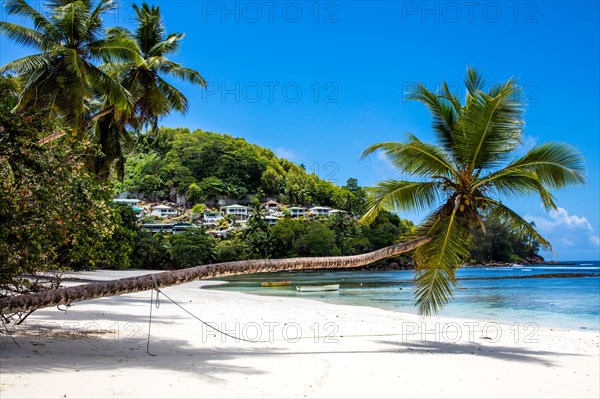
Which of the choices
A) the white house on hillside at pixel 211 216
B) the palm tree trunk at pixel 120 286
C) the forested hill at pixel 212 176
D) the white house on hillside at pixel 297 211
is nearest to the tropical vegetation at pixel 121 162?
the palm tree trunk at pixel 120 286

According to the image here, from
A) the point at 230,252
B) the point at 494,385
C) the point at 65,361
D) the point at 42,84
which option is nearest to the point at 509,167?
the point at 494,385

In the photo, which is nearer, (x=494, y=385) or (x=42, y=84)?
(x=494, y=385)

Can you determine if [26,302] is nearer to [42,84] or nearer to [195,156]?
[42,84]

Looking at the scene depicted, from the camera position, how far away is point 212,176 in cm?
11419

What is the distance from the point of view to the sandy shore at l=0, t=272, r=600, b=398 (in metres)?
5.74

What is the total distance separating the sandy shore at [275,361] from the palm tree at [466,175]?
5.56 ft

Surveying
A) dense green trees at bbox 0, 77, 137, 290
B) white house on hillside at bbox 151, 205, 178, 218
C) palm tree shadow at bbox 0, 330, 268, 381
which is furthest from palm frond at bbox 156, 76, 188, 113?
white house on hillside at bbox 151, 205, 178, 218

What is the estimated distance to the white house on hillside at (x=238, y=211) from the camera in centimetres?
10531

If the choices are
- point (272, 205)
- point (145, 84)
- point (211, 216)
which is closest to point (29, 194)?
point (145, 84)

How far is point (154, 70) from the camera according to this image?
17844mm

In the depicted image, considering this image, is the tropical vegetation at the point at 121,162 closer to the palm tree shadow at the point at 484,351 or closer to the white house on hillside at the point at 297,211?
the palm tree shadow at the point at 484,351

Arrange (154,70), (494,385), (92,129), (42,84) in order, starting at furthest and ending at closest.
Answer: (92,129) < (154,70) < (42,84) < (494,385)

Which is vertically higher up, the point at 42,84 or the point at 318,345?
the point at 42,84

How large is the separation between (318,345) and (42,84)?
34.0ft
